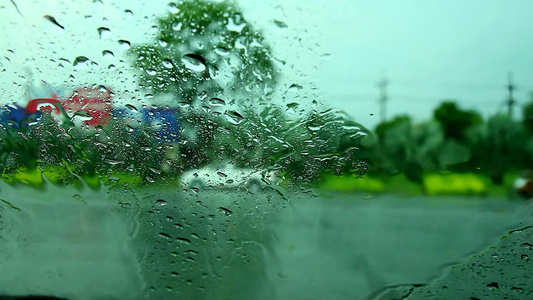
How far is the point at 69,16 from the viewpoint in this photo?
2609 mm

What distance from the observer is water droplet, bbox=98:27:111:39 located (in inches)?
102

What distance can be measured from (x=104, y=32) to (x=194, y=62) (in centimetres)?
51

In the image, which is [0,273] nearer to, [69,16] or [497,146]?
[69,16]

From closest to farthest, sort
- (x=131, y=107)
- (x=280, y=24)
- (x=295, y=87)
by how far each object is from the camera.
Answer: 1. (x=280, y=24)
2. (x=295, y=87)
3. (x=131, y=107)

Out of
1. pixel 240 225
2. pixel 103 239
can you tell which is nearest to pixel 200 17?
pixel 240 225

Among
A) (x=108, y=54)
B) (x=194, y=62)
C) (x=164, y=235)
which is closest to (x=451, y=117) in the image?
(x=194, y=62)

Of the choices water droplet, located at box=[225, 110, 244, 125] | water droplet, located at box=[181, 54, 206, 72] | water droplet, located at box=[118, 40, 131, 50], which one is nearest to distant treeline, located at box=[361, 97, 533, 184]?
water droplet, located at box=[225, 110, 244, 125]

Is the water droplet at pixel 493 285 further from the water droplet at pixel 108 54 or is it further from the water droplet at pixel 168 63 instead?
the water droplet at pixel 108 54

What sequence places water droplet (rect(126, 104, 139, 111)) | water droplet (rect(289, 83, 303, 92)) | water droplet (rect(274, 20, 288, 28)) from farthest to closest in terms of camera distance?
water droplet (rect(126, 104, 139, 111)) < water droplet (rect(289, 83, 303, 92)) < water droplet (rect(274, 20, 288, 28))

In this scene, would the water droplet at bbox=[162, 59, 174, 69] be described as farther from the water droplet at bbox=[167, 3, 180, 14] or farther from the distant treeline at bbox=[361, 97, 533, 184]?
the distant treeline at bbox=[361, 97, 533, 184]

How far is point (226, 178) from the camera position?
9.02ft

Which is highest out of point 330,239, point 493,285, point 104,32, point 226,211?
point 104,32

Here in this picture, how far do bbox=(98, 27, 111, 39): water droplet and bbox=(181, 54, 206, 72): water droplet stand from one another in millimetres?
426

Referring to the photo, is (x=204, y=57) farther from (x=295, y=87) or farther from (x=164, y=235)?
(x=164, y=235)
